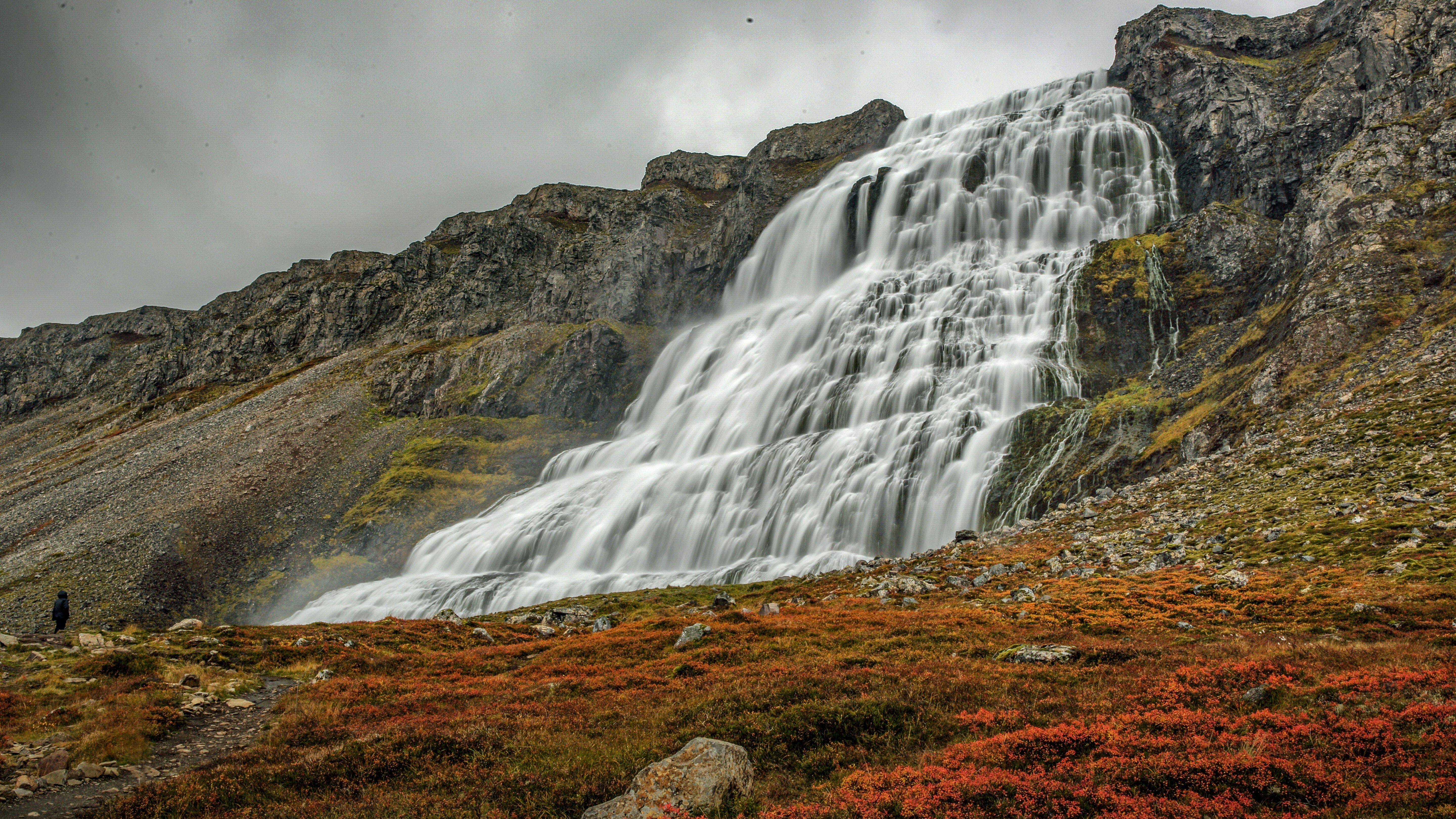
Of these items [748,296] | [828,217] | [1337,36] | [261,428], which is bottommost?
[261,428]

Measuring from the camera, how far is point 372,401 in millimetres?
94500

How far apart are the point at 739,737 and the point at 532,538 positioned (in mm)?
46451

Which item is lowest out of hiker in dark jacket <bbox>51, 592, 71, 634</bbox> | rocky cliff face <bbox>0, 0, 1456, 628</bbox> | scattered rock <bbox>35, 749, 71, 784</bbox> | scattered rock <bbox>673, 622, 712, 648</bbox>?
hiker in dark jacket <bbox>51, 592, 71, 634</bbox>

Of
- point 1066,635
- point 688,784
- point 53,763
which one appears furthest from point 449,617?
point 1066,635

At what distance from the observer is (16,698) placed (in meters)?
14.1

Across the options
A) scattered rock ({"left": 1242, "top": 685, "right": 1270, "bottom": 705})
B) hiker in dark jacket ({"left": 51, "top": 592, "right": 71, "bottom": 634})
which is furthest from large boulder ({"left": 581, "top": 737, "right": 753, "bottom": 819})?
hiker in dark jacket ({"left": 51, "top": 592, "right": 71, "bottom": 634})

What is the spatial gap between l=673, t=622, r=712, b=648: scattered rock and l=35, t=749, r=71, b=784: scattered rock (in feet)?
42.6

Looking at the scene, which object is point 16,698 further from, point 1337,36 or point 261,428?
point 1337,36

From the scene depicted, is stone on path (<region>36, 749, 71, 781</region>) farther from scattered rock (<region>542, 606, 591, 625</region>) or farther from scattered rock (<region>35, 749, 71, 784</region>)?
scattered rock (<region>542, 606, 591, 625</region>)

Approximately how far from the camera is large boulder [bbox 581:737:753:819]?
8.44m

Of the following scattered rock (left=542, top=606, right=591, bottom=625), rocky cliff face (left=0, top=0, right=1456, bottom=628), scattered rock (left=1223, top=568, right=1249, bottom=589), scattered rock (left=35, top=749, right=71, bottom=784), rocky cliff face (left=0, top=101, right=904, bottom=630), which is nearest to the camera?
scattered rock (left=35, top=749, right=71, bottom=784)

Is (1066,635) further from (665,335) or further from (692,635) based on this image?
(665,335)

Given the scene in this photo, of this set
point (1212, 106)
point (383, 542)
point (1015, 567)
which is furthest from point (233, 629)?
point (1212, 106)

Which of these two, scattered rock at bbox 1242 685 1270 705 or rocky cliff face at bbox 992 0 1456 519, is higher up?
rocky cliff face at bbox 992 0 1456 519
